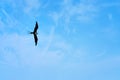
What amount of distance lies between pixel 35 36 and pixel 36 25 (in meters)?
5.24

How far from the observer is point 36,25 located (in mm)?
97375

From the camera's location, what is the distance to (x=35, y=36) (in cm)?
10125
